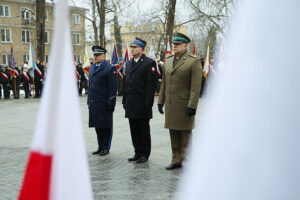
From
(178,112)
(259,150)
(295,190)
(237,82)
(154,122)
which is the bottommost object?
(154,122)

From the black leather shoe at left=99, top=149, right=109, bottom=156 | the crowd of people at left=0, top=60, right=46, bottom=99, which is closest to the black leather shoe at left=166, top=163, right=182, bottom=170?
the black leather shoe at left=99, top=149, right=109, bottom=156

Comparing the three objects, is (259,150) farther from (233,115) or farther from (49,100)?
(49,100)

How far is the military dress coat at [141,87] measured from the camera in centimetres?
587

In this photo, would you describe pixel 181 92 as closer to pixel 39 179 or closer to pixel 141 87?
pixel 141 87

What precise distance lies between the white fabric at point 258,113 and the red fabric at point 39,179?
0.56 meters

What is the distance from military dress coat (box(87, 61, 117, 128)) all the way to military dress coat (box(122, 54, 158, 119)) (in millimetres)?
433

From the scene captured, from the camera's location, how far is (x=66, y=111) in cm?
128

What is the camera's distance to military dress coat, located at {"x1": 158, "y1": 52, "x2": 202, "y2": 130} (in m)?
5.26

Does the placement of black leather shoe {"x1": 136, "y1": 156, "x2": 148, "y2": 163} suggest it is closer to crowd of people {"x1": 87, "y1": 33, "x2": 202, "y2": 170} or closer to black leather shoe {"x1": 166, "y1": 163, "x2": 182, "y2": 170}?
crowd of people {"x1": 87, "y1": 33, "x2": 202, "y2": 170}

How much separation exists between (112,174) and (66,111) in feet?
13.6

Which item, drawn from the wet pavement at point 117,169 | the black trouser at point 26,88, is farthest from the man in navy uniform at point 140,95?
the black trouser at point 26,88

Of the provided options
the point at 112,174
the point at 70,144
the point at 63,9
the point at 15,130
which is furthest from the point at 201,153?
the point at 15,130

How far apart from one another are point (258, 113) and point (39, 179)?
29.4 inches

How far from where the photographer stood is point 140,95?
5938mm
